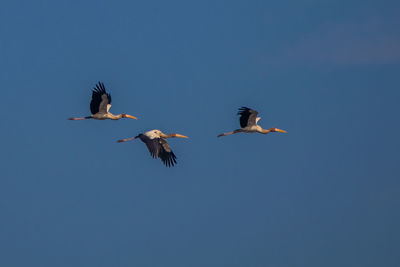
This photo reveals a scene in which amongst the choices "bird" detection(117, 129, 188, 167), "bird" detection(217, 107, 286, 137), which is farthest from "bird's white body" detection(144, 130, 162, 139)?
"bird" detection(217, 107, 286, 137)

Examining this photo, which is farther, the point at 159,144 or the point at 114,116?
the point at 114,116

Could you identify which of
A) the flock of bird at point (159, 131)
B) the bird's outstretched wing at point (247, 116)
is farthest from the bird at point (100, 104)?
the bird's outstretched wing at point (247, 116)

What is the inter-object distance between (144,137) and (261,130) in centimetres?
776

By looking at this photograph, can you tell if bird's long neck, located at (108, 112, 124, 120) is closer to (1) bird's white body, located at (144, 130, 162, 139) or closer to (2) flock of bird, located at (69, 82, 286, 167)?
(2) flock of bird, located at (69, 82, 286, 167)

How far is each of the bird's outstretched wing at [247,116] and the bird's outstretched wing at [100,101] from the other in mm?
Result: 6712

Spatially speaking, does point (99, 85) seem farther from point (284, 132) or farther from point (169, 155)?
point (284, 132)

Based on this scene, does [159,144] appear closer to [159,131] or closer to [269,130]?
[159,131]

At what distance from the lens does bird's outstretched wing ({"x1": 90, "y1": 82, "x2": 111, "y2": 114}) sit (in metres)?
51.7

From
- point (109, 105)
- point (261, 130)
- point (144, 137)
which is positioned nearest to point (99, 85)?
point (109, 105)

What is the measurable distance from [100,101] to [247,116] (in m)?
7.41

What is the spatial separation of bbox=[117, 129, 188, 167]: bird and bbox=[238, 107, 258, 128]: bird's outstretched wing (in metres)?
3.90

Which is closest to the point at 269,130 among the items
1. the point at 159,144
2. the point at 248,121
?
the point at 248,121

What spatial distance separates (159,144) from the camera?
50.8 meters

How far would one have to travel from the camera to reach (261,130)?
53.8 meters
